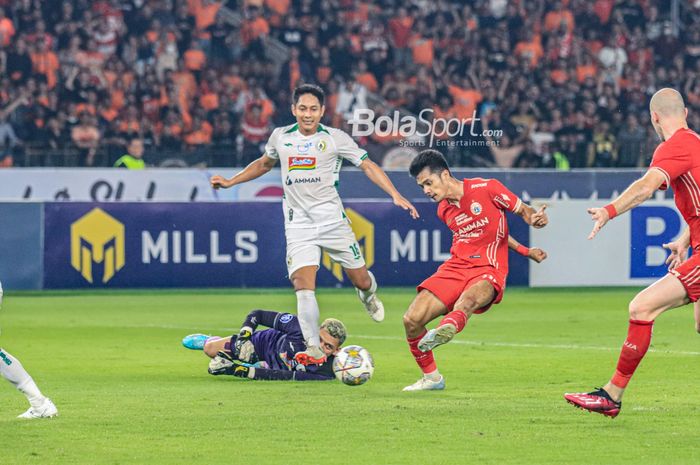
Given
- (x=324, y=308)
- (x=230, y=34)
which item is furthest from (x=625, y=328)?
(x=230, y=34)

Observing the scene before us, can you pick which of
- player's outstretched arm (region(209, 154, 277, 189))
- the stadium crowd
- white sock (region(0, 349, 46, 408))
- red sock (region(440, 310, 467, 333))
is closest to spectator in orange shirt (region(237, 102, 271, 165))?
the stadium crowd

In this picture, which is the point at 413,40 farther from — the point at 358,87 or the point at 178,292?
the point at 178,292

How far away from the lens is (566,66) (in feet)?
89.5

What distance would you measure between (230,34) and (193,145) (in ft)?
14.9

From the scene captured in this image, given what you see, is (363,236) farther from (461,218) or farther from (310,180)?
(461,218)

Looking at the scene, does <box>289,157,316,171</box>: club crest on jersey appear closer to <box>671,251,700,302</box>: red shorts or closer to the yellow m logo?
<box>671,251,700,302</box>: red shorts

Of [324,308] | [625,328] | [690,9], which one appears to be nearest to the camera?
[625,328]

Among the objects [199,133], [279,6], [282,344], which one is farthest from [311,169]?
[279,6]

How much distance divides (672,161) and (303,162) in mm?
3961

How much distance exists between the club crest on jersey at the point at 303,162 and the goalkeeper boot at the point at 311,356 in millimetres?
1487

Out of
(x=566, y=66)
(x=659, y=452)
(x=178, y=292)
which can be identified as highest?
(x=566, y=66)

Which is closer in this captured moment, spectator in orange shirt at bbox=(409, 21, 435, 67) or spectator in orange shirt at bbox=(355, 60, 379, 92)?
spectator in orange shirt at bbox=(355, 60, 379, 92)

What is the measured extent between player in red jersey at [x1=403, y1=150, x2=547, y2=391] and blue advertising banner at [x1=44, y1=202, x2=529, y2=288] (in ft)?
31.7

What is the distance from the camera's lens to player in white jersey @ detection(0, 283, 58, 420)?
28.8 ft
